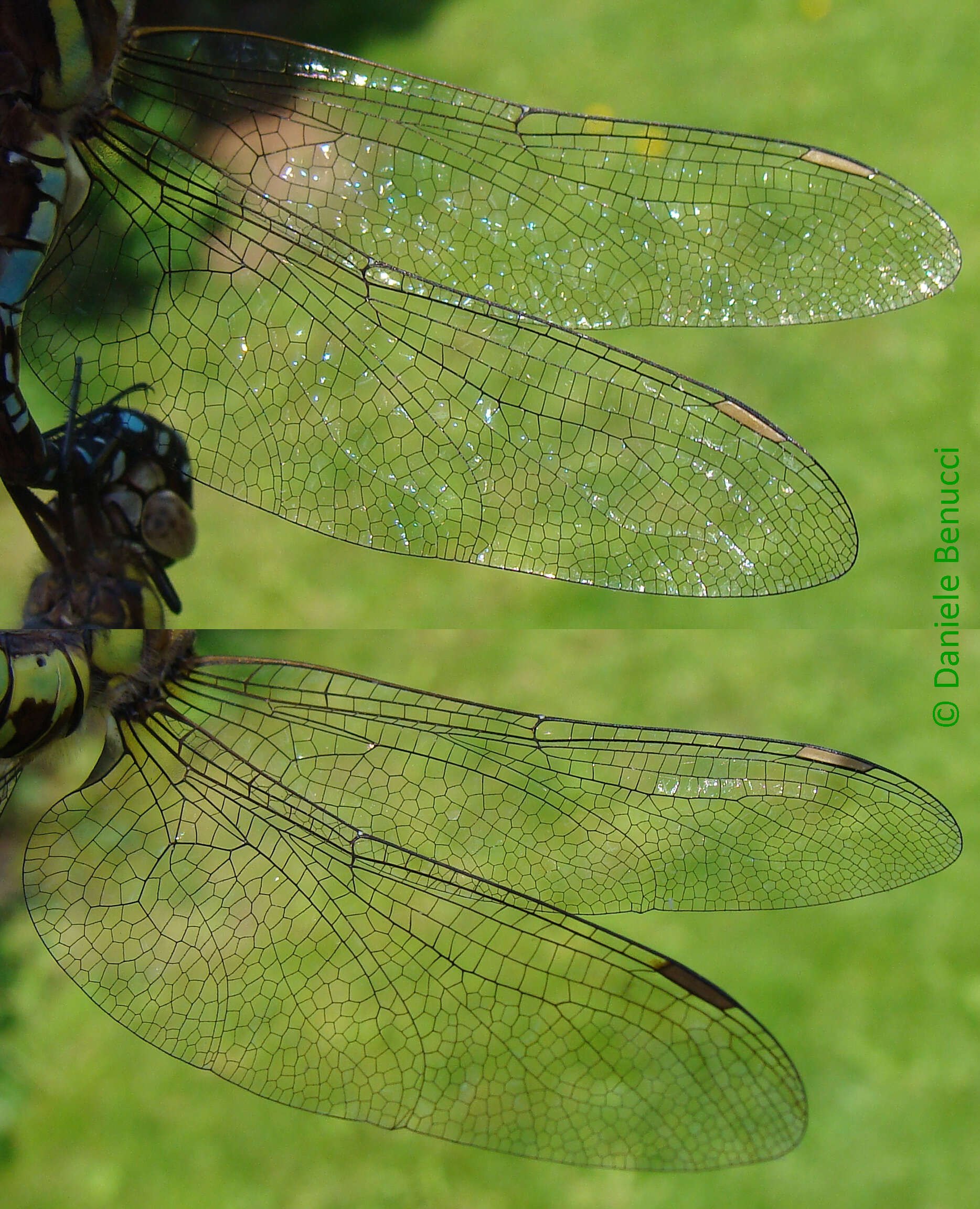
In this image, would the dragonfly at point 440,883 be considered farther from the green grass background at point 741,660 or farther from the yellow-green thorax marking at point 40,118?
the green grass background at point 741,660

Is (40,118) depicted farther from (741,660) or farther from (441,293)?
(741,660)

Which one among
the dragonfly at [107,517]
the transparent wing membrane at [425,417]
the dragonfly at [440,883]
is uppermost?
the transparent wing membrane at [425,417]

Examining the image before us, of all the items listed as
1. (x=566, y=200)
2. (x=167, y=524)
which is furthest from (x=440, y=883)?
(x=566, y=200)

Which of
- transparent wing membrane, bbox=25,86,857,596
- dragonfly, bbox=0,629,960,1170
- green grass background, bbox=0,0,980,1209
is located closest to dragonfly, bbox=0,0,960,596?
transparent wing membrane, bbox=25,86,857,596

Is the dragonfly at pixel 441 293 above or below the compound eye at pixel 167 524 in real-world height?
above

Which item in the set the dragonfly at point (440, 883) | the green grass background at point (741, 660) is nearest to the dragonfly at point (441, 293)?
the dragonfly at point (440, 883)

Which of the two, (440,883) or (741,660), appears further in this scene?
(741,660)
